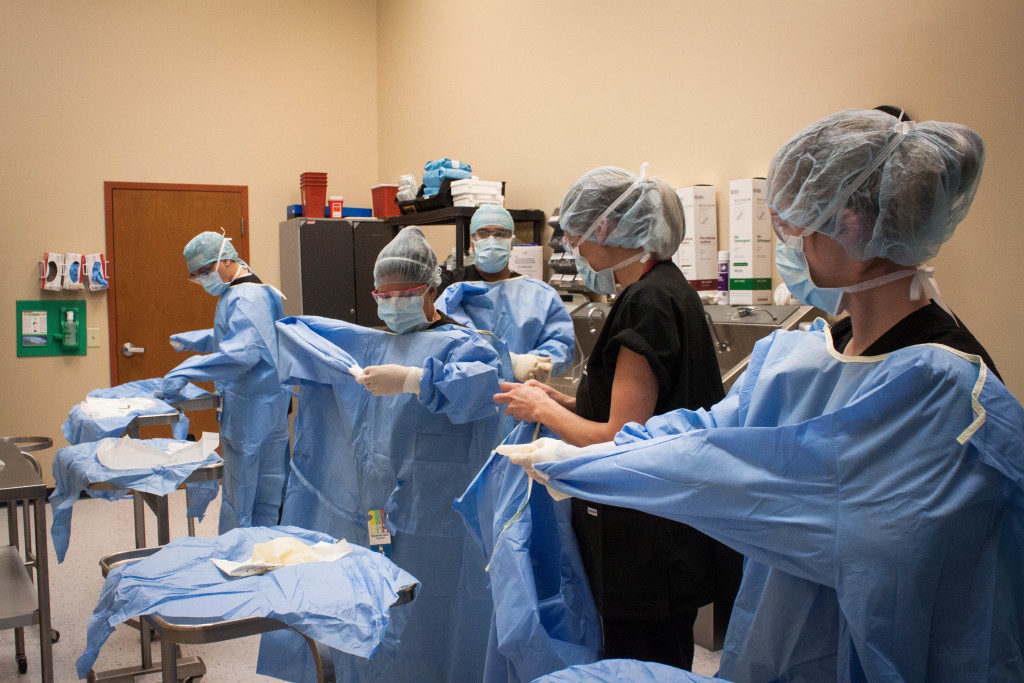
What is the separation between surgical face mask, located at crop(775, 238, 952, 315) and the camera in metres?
1.03

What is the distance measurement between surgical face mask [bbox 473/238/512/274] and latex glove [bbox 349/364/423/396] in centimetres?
138

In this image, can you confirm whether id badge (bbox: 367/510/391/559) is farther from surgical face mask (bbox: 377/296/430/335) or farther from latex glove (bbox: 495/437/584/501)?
latex glove (bbox: 495/437/584/501)

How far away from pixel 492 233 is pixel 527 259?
2.95 feet

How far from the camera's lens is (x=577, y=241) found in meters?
1.91

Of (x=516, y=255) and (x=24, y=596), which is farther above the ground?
(x=516, y=255)

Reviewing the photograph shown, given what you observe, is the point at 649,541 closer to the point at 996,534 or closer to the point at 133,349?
the point at 996,534

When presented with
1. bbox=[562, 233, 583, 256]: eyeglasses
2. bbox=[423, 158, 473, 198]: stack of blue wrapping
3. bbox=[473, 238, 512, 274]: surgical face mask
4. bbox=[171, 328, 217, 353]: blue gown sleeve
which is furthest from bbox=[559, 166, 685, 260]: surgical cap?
bbox=[423, 158, 473, 198]: stack of blue wrapping

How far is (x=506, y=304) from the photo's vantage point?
347 cm

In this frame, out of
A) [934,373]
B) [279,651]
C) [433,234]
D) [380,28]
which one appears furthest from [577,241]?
[380,28]

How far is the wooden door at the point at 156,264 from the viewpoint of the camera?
568 centimetres

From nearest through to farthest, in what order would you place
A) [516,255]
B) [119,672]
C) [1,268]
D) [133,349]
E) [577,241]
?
[577,241], [119,672], [516,255], [1,268], [133,349]

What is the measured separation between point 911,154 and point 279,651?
6.84 ft

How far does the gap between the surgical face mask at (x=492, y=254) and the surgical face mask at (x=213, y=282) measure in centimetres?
133

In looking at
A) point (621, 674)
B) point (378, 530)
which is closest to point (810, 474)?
point (621, 674)
